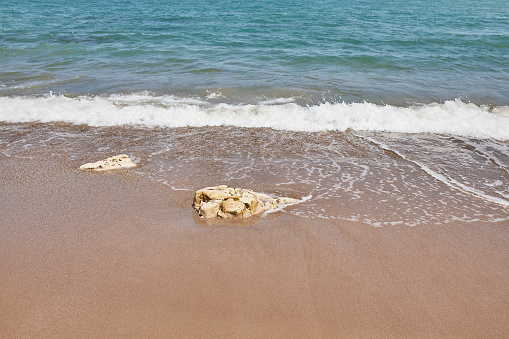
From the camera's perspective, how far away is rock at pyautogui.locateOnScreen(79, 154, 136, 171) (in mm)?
5449

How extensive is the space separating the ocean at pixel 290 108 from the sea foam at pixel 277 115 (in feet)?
0.15

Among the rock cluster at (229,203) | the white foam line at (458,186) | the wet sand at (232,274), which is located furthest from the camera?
the white foam line at (458,186)

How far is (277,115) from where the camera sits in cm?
807

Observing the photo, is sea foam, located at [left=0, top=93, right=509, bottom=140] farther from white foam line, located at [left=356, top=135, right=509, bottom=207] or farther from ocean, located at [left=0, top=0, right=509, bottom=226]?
white foam line, located at [left=356, top=135, right=509, bottom=207]

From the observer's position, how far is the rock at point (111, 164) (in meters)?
5.45

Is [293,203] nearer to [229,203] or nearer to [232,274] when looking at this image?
[229,203]

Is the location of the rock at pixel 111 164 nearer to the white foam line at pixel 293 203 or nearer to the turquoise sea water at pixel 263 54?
the white foam line at pixel 293 203

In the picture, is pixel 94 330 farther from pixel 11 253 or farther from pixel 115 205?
pixel 115 205

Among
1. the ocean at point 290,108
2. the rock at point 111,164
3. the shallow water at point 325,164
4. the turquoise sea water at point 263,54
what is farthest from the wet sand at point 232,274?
the turquoise sea water at point 263,54

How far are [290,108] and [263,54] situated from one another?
6181 millimetres

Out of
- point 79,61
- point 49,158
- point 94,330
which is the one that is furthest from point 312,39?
point 94,330

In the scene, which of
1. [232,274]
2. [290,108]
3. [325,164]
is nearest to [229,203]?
[232,274]

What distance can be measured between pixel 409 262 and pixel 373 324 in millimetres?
941

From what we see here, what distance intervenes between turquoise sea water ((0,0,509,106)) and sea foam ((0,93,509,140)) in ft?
3.16
